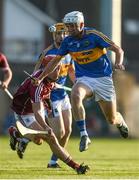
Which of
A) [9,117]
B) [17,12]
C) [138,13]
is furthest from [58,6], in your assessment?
[9,117]

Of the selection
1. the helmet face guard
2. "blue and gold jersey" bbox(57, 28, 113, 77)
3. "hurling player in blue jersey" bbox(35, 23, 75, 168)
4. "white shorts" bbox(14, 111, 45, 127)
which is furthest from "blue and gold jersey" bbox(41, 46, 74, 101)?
"white shorts" bbox(14, 111, 45, 127)

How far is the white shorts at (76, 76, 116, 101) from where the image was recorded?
15539 mm

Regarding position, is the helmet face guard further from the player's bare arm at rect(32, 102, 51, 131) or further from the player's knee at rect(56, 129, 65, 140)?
the player's knee at rect(56, 129, 65, 140)

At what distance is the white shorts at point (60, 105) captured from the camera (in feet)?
53.1

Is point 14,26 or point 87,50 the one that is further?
point 14,26

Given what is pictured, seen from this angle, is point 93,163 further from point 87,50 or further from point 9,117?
point 9,117

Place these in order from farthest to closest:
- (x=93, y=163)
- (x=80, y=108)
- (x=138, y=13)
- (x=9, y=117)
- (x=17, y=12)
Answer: (x=138, y=13) < (x=17, y=12) < (x=9, y=117) < (x=93, y=163) < (x=80, y=108)

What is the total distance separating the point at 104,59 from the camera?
51.3ft

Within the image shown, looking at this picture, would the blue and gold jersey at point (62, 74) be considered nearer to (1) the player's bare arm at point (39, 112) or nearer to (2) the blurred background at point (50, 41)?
(1) the player's bare arm at point (39, 112)

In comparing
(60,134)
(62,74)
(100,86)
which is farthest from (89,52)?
(60,134)

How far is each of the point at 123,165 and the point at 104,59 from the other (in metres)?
2.12

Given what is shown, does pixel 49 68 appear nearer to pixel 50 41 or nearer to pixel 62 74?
pixel 62 74

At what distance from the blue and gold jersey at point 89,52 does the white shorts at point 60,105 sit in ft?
2.85

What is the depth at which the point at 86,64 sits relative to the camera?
611 inches
